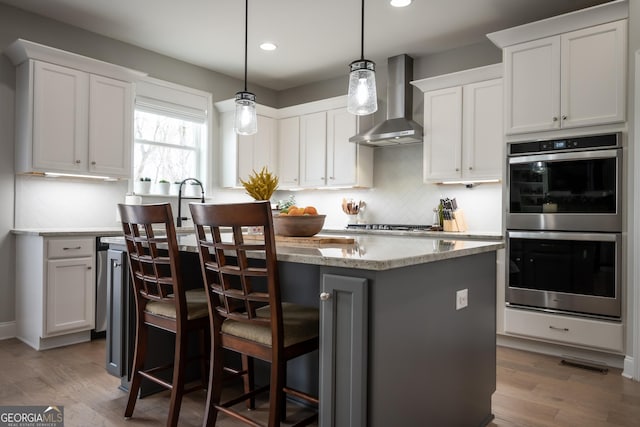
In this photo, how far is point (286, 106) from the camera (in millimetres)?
5980

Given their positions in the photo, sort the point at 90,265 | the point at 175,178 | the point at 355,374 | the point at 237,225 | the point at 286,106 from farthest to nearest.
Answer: the point at 286,106 → the point at 175,178 → the point at 90,265 → the point at 237,225 → the point at 355,374

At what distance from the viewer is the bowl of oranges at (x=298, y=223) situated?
236 centimetres

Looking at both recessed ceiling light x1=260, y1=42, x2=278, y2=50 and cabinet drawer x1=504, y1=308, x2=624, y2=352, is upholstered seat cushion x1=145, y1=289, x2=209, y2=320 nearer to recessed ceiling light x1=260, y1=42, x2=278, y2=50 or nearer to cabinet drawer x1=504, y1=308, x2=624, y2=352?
cabinet drawer x1=504, y1=308, x2=624, y2=352

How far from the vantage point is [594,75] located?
313 centimetres

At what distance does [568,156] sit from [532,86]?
24.4 inches

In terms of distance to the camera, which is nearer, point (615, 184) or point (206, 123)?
point (615, 184)

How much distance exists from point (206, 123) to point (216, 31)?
128 centimetres

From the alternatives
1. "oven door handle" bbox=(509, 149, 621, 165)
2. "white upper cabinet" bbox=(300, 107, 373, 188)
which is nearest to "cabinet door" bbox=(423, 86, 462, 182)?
"oven door handle" bbox=(509, 149, 621, 165)

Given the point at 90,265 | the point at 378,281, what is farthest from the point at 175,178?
the point at 378,281

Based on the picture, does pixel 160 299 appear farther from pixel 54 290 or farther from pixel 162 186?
pixel 162 186

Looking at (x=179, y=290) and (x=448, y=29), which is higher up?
(x=448, y=29)

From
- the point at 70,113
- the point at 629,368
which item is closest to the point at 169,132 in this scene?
the point at 70,113

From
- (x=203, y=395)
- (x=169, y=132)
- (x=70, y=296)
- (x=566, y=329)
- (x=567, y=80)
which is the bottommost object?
(x=203, y=395)

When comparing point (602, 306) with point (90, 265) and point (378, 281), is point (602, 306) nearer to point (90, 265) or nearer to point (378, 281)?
point (378, 281)
